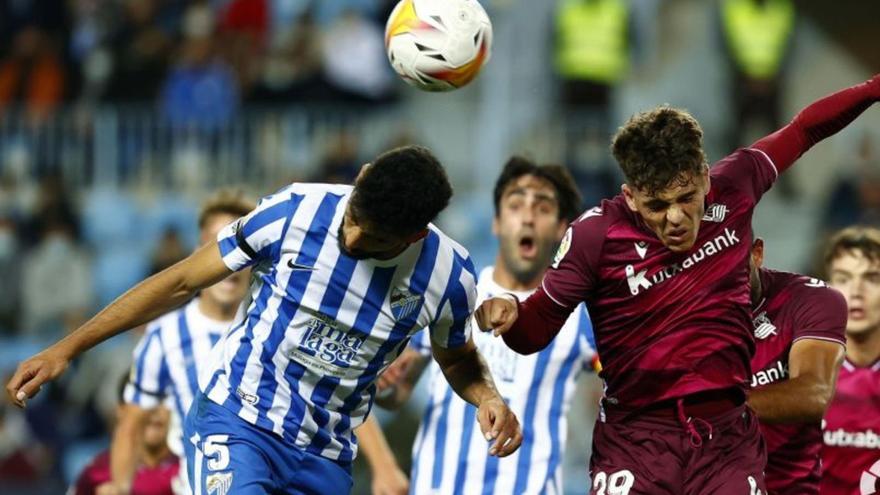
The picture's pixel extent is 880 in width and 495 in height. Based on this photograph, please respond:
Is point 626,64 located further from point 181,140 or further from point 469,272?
point 469,272

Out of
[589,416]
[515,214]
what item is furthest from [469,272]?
[589,416]

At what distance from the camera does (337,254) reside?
5.19 m

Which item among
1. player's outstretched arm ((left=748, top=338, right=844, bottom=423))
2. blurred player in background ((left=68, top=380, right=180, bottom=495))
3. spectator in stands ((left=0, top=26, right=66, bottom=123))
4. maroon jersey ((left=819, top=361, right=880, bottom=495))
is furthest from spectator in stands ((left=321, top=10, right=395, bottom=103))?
player's outstretched arm ((left=748, top=338, right=844, bottom=423))

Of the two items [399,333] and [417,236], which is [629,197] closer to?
[417,236]

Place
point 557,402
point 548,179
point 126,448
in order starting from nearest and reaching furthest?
point 557,402 < point 548,179 < point 126,448

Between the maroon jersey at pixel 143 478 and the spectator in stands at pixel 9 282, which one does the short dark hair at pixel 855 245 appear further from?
the spectator in stands at pixel 9 282

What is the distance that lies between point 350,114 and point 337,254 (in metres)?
9.09

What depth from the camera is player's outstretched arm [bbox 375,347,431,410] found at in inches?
251

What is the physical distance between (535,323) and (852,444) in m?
1.72

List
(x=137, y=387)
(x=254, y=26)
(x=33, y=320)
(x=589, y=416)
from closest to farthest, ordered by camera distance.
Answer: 1. (x=137, y=387)
2. (x=589, y=416)
3. (x=33, y=320)
4. (x=254, y=26)

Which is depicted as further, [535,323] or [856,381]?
[856,381]

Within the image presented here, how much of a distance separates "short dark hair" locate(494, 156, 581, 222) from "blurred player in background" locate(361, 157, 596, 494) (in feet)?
0.56

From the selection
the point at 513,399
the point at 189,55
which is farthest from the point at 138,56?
the point at 513,399

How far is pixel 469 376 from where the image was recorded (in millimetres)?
5359
